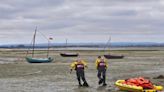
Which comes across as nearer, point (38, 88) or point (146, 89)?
point (146, 89)

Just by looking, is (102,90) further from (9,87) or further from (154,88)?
(9,87)

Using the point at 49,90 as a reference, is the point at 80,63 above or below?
above

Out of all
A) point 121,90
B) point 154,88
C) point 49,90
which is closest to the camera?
point 154,88

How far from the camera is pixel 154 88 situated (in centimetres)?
2294

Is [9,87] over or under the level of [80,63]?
under

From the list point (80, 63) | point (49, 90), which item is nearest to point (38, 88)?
point (49, 90)

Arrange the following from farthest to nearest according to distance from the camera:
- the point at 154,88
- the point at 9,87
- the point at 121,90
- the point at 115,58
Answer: the point at 115,58, the point at 9,87, the point at 121,90, the point at 154,88

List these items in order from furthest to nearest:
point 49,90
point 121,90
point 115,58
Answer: point 115,58
point 49,90
point 121,90

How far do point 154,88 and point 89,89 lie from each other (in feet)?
16.9

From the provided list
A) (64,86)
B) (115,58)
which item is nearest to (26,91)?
(64,86)

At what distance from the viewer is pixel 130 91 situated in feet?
78.3

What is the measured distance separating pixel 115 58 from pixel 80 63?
2146 inches

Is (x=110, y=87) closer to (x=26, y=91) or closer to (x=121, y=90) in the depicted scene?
(x=121, y=90)

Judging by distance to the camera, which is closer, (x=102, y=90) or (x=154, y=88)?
(x=154, y=88)
